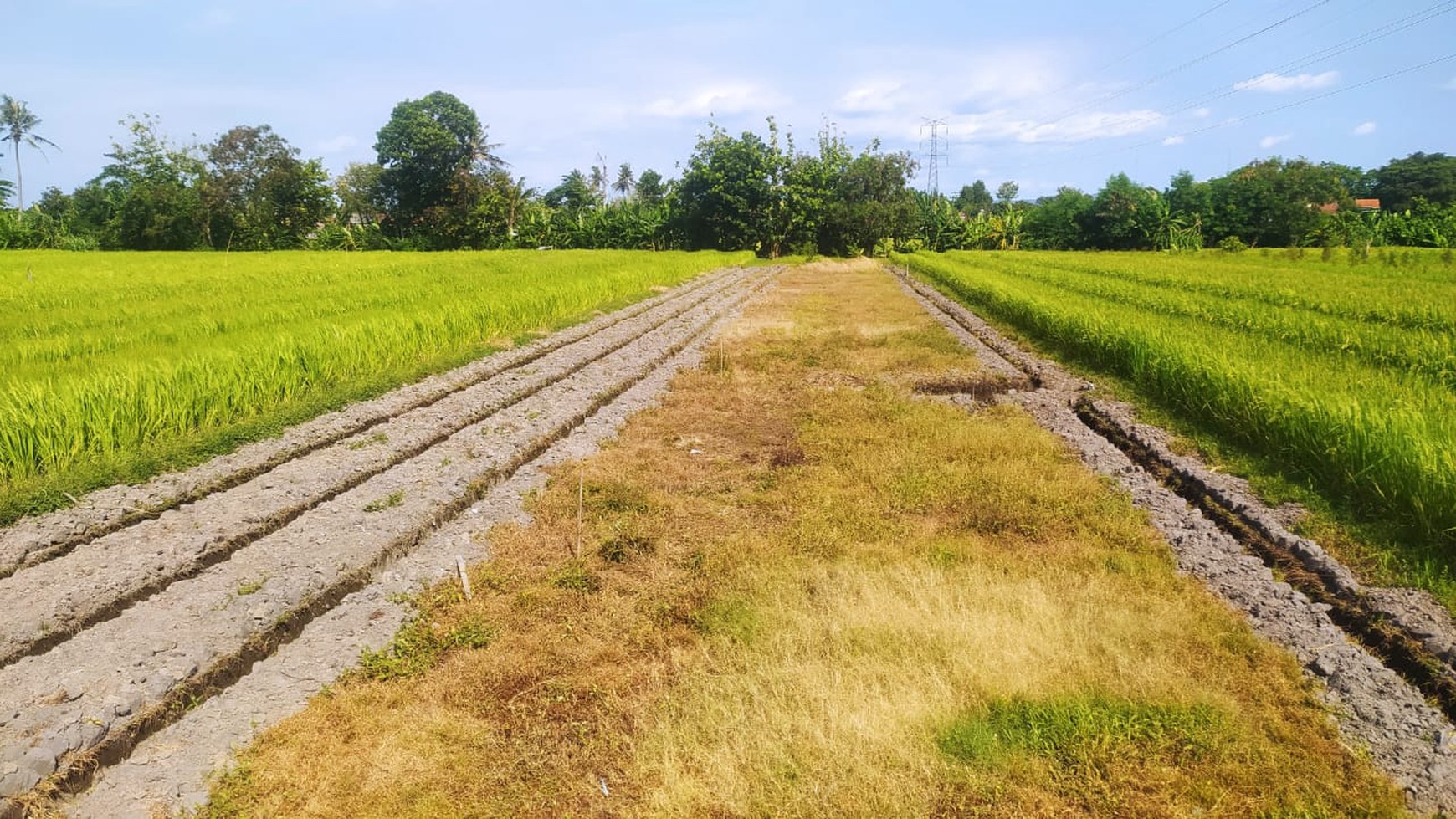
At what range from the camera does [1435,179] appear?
54.7 metres

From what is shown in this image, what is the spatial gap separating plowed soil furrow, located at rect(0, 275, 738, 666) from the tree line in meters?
37.4

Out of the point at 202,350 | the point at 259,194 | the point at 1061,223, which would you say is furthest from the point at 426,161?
the point at 202,350

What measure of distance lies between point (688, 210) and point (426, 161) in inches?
674

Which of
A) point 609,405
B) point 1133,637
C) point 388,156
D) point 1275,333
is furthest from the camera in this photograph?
point 388,156

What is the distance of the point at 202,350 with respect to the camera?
7.01m

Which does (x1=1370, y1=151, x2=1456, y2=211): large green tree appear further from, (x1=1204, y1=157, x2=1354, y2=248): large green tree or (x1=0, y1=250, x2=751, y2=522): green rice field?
(x1=0, y1=250, x2=751, y2=522): green rice field

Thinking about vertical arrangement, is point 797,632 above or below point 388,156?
below

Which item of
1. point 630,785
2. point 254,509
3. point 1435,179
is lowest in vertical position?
point 630,785

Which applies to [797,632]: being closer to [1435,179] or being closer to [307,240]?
[307,240]

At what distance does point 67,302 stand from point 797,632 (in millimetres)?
13693

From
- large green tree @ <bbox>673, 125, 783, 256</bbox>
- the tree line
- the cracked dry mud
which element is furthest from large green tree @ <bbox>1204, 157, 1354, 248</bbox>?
the cracked dry mud

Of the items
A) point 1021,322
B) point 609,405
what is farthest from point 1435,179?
point 609,405

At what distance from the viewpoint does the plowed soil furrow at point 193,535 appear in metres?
3.37

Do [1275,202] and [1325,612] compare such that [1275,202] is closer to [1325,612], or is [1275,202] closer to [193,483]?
[1325,612]
